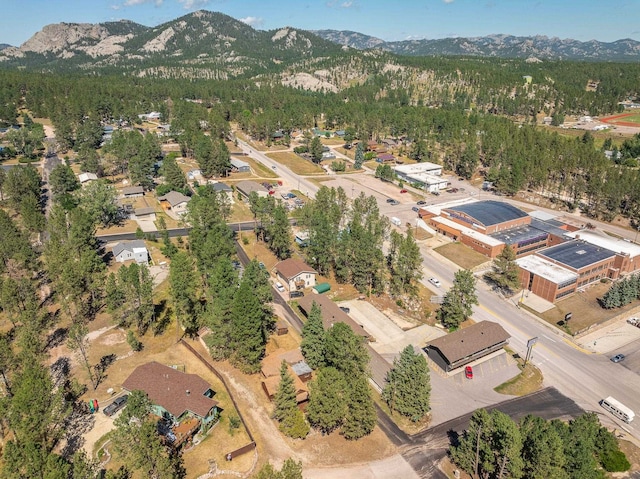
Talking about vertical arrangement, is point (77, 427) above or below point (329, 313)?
below

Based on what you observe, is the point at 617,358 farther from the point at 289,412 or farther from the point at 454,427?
the point at 289,412

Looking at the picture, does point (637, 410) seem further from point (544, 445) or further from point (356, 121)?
point (356, 121)

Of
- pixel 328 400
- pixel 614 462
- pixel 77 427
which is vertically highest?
pixel 328 400

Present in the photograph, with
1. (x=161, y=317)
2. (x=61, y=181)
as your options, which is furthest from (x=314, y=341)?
(x=61, y=181)

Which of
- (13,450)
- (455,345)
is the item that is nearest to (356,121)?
(455,345)

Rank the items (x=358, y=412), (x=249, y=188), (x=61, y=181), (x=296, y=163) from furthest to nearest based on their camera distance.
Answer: (x=296, y=163) → (x=249, y=188) → (x=61, y=181) → (x=358, y=412)

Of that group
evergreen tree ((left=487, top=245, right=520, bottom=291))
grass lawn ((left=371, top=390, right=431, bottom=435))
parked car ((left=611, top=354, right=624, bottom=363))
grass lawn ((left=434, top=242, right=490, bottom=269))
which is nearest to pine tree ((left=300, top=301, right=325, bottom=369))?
grass lawn ((left=371, top=390, right=431, bottom=435))

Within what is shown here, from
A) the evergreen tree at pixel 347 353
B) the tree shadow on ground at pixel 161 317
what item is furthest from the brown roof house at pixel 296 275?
the evergreen tree at pixel 347 353
